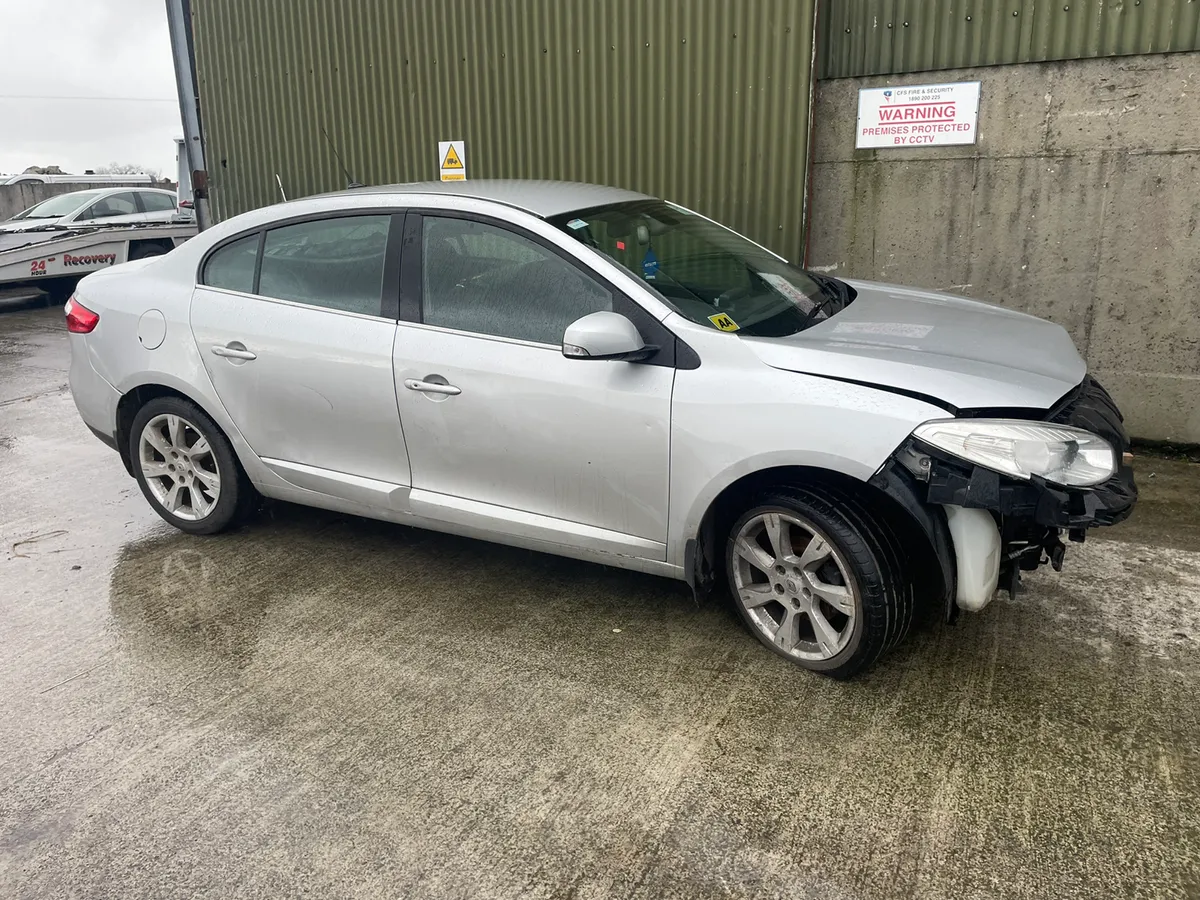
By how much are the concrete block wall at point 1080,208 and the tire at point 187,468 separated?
177 inches

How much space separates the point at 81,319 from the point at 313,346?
4.95ft

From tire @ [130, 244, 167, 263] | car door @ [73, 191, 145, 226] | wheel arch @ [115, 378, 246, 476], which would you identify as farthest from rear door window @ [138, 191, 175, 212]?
wheel arch @ [115, 378, 246, 476]

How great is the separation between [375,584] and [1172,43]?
5.39 meters

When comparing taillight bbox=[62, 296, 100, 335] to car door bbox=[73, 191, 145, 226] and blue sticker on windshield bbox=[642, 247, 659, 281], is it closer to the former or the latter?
blue sticker on windshield bbox=[642, 247, 659, 281]

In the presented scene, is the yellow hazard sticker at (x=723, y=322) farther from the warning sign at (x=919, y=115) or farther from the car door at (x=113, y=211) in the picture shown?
the car door at (x=113, y=211)

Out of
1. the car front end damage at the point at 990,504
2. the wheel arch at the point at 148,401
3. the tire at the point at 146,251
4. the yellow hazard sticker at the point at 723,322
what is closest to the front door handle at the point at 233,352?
the wheel arch at the point at 148,401

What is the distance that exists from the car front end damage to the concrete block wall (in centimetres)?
317

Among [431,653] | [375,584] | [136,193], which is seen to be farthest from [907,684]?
[136,193]

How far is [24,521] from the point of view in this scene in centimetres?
516

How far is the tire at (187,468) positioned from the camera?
181 inches

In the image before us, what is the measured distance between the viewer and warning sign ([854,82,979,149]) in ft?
20.1

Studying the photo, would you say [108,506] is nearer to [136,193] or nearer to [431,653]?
[431,653]

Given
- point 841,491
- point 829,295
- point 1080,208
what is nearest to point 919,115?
point 1080,208

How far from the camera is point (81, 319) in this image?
4770 mm
